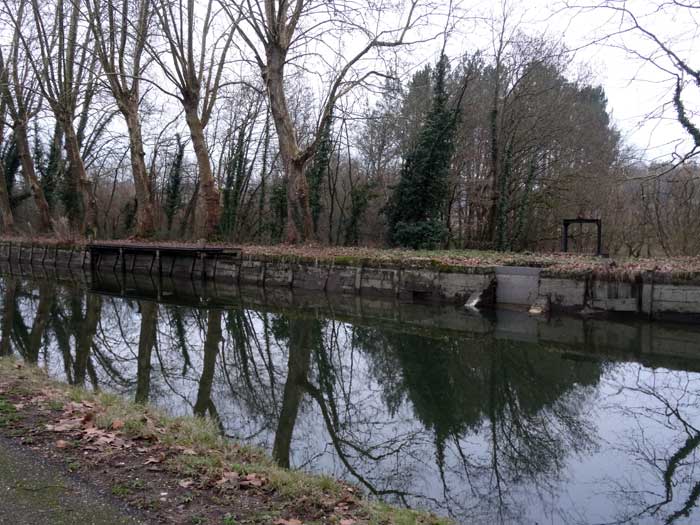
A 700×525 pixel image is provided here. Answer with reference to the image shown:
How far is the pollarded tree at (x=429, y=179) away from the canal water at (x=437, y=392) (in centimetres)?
633

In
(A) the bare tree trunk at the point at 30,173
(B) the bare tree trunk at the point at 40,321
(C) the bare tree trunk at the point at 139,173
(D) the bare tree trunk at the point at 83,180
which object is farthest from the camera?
(A) the bare tree trunk at the point at 30,173

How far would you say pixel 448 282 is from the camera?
1401 cm

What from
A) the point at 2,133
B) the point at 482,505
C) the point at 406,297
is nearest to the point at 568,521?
the point at 482,505

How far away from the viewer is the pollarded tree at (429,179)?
62.6 ft

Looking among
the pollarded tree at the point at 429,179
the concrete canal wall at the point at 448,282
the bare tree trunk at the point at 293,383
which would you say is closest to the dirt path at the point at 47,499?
the bare tree trunk at the point at 293,383

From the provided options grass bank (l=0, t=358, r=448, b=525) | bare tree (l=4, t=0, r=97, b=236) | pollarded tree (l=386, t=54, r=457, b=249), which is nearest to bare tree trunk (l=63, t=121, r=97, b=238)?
bare tree (l=4, t=0, r=97, b=236)

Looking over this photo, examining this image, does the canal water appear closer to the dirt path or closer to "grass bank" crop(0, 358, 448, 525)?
"grass bank" crop(0, 358, 448, 525)

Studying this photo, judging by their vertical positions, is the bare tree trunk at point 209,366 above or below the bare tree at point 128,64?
below

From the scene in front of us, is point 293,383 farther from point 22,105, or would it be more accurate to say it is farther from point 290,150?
point 22,105

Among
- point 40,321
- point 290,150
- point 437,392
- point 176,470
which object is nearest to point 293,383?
point 437,392

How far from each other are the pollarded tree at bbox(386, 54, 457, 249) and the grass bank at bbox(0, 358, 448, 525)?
15.0 m

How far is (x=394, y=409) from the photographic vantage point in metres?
6.29

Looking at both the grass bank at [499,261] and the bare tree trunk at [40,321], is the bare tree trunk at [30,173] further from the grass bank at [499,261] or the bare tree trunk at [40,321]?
the grass bank at [499,261]

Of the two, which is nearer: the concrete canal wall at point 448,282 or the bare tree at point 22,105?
the concrete canal wall at point 448,282
